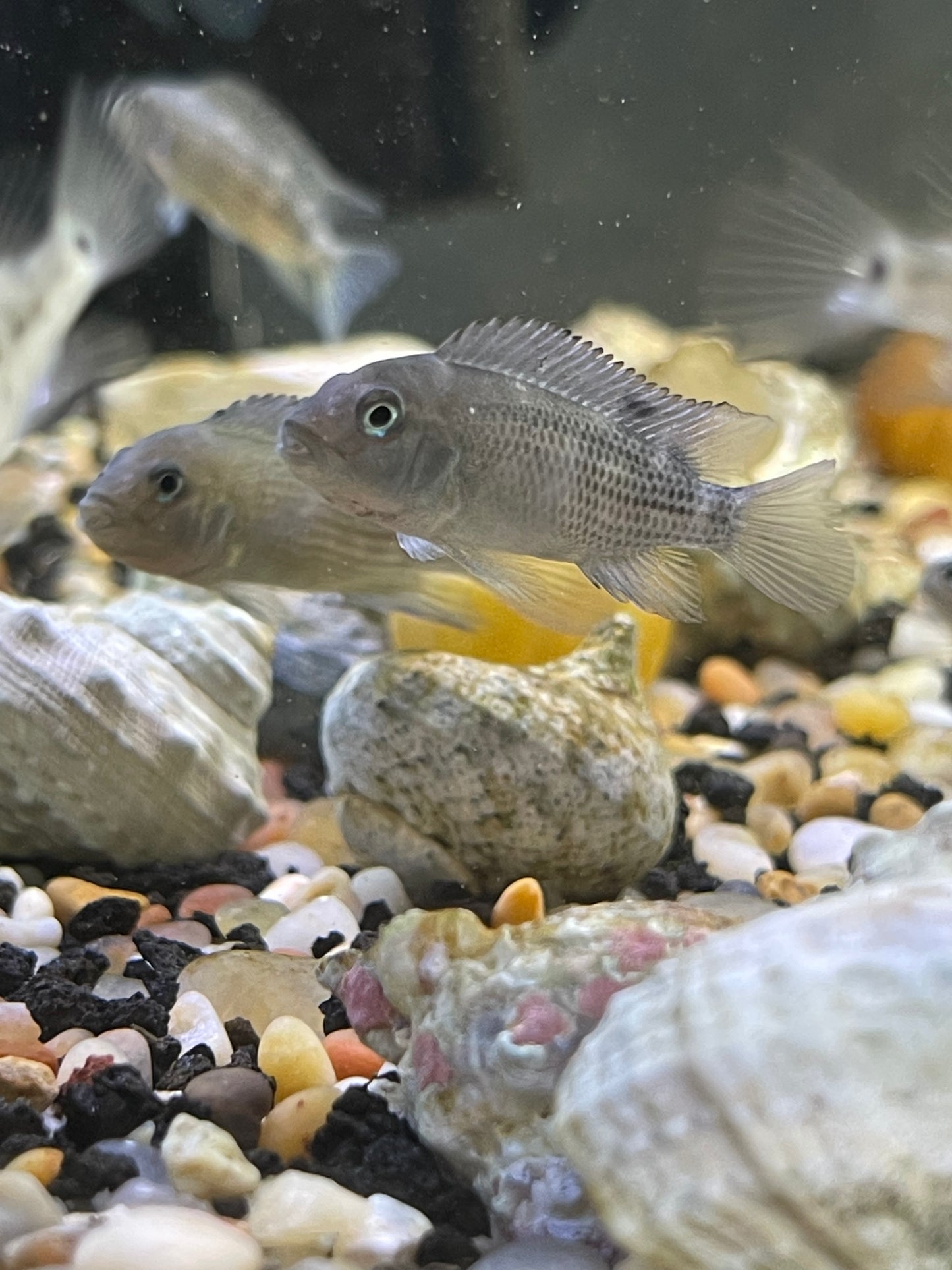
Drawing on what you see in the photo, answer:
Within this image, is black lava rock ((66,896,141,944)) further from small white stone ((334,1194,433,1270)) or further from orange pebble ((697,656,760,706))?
orange pebble ((697,656,760,706))

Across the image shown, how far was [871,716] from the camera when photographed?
11.1 feet

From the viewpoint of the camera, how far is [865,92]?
11.3 ft

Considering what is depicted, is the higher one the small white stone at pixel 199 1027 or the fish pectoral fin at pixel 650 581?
the fish pectoral fin at pixel 650 581

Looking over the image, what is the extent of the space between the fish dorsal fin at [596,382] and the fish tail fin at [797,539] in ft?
0.35

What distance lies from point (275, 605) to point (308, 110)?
135 cm

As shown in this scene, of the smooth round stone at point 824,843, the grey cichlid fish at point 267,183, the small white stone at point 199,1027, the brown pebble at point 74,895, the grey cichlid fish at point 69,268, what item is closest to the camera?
the small white stone at point 199,1027

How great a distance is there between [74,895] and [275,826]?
57 cm

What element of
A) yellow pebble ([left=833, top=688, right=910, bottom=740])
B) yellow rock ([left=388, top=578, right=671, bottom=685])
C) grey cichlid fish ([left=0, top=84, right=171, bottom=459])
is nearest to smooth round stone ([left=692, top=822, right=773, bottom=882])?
yellow rock ([left=388, top=578, right=671, bottom=685])

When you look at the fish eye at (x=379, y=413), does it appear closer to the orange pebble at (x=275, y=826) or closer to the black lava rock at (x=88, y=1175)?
the black lava rock at (x=88, y=1175)

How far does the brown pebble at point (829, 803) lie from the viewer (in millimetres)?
2748

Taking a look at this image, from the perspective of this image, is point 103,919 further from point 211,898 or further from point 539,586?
point 539,586

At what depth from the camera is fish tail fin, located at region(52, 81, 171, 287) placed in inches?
148

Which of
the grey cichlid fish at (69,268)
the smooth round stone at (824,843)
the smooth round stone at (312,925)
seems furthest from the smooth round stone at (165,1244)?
the grey cichlid fish at (69,268)

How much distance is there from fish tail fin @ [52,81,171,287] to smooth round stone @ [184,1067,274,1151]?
2.97 meters
